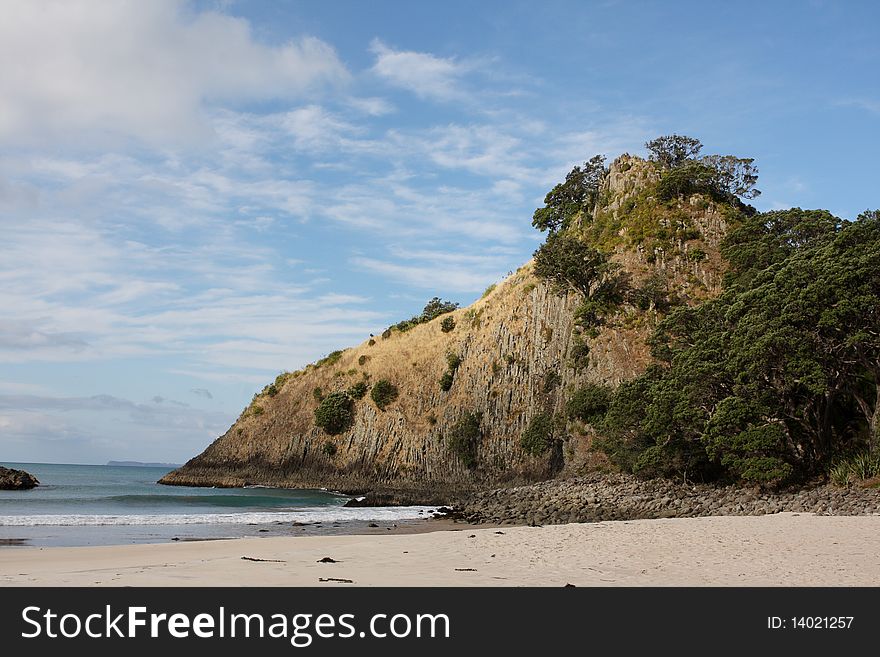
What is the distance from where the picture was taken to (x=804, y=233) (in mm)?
46188

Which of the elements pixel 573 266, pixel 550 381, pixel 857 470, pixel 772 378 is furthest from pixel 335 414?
pixel 857 470

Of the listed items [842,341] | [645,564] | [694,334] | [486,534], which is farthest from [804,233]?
[645,564]

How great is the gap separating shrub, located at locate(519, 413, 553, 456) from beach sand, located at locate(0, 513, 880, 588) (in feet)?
109

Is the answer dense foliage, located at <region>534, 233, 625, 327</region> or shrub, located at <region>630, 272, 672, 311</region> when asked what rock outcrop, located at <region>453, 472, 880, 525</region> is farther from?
shrub, located at <region>630, 272, 672, 311</region>

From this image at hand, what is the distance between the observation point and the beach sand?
11.5 meters

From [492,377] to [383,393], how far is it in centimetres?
1264

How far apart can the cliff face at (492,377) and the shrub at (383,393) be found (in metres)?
0.64

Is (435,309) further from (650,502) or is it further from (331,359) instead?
(650,502)

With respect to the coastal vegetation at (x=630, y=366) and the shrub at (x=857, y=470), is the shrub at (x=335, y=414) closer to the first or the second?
→ the coastal vegetation at (x=630, y=366)
